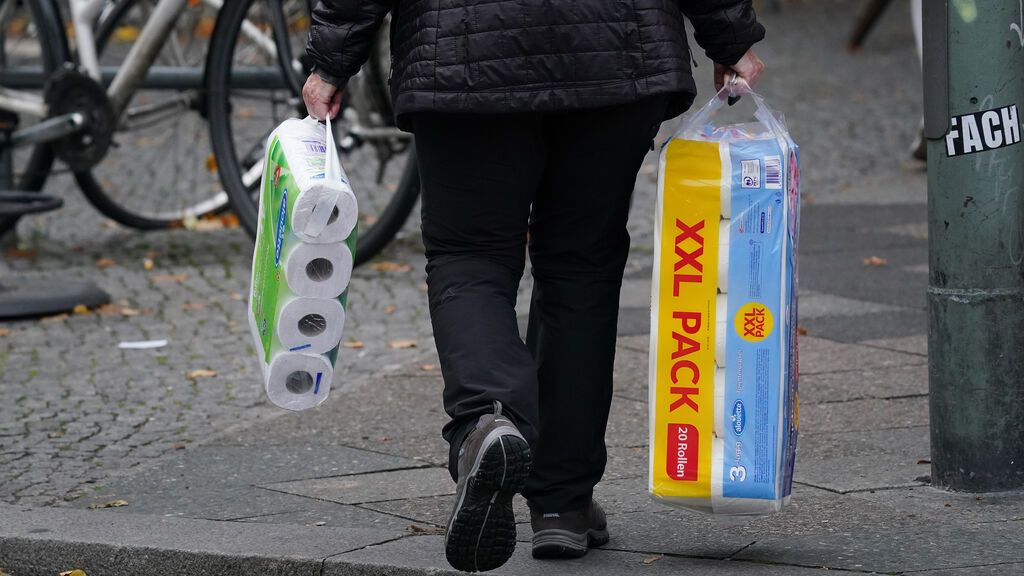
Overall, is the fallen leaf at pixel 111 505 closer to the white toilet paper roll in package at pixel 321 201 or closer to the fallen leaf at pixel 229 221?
the white toilet paper roll in package at pixel 321 201

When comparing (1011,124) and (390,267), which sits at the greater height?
(1011,124)

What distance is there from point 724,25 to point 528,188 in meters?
Answer: 0.48

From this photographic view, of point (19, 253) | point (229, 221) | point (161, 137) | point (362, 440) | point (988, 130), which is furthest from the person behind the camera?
point (161, 137)

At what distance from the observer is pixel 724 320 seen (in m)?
3.10

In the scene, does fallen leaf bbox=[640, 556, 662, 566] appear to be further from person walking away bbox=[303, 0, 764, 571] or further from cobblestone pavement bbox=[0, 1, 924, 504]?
cobblestone pavement bbox=[0, 1, 924, 504]

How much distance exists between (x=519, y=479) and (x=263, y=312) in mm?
707

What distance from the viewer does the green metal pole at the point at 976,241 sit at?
3.45 m

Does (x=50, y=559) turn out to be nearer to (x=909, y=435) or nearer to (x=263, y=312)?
(x=263, y=312)

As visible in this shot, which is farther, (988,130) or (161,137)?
(161,137)

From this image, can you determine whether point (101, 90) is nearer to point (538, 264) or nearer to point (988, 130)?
point (538, 264)

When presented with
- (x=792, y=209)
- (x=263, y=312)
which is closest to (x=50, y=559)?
(x=263, y=312)

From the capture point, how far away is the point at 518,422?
3.01 metres

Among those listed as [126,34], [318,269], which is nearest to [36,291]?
[126,34]

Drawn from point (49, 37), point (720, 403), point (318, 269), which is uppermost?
point (49, 37)
